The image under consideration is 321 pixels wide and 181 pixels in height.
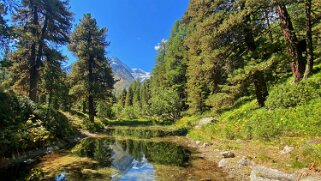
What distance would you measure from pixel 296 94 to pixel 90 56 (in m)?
26.0

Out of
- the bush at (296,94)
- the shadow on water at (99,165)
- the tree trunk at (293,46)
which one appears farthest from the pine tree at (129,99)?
the bush at (296,94)

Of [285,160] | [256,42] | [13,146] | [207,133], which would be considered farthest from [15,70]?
[285,160]

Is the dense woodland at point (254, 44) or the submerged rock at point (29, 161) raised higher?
the dense woodland at point (254, 44)

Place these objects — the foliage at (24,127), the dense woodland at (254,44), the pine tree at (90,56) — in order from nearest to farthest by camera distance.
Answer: the foliage at (24,127) < the dense woodland at (254,44) < the pine tree at (90,56)

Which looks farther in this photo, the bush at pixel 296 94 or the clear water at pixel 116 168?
the bush at pixel 296 94

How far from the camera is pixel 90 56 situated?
3491cm

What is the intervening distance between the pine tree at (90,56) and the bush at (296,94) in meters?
22.8

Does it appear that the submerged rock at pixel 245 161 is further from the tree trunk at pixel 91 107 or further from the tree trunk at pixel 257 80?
the tree trunk at pixel 91 107

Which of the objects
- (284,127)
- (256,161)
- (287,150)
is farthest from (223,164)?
(284,127)

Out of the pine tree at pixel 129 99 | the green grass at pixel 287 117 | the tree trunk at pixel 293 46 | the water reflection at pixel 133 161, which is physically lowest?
the water reflection at pixel 133 161

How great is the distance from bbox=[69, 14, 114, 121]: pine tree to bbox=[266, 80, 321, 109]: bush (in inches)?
896

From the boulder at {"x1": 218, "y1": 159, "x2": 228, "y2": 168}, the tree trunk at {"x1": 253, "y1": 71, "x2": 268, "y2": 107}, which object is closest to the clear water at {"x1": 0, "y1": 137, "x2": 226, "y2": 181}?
the boulder at {"x1": 218, "y1": 159, "x2": 228, "y2": 168}

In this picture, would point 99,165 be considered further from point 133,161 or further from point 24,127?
point 24,127

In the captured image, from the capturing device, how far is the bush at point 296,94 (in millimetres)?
14602
